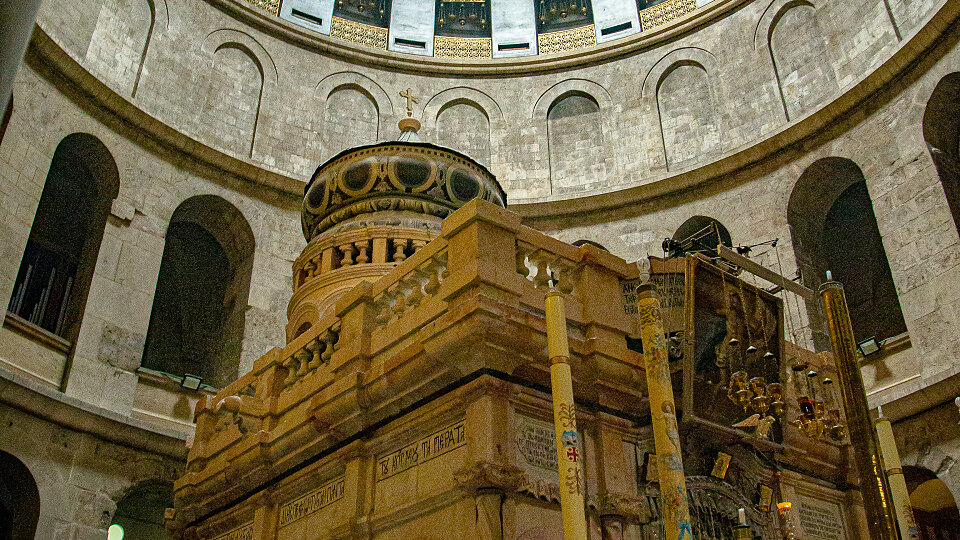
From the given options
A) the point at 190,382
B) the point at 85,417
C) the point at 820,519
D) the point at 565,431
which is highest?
the point at 190,382

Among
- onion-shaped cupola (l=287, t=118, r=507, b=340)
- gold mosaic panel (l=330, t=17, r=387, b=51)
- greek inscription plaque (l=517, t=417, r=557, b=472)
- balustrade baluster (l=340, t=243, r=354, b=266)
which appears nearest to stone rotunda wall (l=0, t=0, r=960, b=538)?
gold mosaic panel (l=330, t=17, r=387, b=51)

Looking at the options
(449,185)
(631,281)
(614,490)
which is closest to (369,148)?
(449,185)

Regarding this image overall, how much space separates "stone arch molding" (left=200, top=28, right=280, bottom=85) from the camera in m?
19.7

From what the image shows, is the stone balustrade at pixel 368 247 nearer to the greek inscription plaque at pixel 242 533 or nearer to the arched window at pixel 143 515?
the greek inscription plaque at pixel 242 533

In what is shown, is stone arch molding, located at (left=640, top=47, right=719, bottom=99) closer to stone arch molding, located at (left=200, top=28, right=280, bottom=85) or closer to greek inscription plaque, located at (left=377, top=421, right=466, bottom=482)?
stone arch molding, located at (left=200, top=28, right=280, bottom=85)

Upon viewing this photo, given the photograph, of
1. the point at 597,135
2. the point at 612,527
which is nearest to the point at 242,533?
the point at 612,527

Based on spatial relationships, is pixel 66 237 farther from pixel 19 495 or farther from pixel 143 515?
pixel 143 515

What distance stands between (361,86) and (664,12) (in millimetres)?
7923

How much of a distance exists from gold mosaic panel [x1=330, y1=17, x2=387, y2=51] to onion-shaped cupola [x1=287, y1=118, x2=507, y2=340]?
1167 cm

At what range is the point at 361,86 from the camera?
21.4 m

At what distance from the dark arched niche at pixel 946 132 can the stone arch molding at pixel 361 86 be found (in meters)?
11.9

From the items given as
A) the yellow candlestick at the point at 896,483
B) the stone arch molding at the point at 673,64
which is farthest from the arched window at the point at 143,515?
the stone arch molding at the point at 673,64

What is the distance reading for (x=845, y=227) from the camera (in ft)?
58.2

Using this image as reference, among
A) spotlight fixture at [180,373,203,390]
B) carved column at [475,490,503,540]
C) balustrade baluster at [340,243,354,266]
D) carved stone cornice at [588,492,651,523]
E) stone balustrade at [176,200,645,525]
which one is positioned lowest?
carved column at [475,490,503,540]
